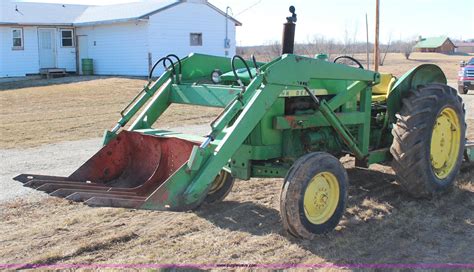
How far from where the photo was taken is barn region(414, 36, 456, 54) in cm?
9815

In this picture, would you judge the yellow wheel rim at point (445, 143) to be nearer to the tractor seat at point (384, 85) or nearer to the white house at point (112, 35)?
the tractor seat at point (384, 85)

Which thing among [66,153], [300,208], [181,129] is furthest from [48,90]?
[300,208]

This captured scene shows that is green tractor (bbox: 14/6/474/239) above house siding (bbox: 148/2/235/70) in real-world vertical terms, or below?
below

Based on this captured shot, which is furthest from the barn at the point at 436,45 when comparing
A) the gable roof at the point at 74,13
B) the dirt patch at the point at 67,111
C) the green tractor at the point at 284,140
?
the green tractor at the point at 284,140

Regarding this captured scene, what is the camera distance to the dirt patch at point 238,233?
445 centimetres

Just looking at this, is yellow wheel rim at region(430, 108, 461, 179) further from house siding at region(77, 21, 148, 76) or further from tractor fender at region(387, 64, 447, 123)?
house siding at region(77, 21, 148, 76)

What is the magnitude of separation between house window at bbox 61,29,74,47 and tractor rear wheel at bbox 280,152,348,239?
26.2 meters

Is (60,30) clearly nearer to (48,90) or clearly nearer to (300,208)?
(48,90)

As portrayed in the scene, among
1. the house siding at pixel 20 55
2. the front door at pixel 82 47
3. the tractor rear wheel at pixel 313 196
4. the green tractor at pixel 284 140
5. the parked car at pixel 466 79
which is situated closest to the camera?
the green tractor at pixel 284 140

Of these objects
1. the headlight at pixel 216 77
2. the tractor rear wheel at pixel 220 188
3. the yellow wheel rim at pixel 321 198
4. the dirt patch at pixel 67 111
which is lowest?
the dirt patch at pixel 67 111

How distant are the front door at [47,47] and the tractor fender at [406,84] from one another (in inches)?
983

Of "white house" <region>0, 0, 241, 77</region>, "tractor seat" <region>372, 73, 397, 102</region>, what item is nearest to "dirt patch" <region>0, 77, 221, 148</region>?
"white house" <region>0, 0, 241, 77</region>

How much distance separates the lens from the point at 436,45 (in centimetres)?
9869

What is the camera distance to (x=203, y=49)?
2839 centimetres
